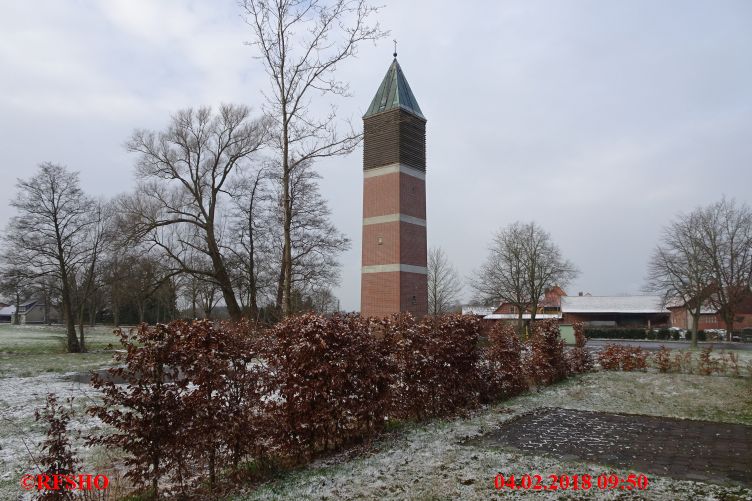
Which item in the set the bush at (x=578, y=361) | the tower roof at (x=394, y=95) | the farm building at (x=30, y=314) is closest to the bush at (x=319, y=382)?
the bush at (x=578, y=361)

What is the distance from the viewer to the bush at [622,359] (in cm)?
1429

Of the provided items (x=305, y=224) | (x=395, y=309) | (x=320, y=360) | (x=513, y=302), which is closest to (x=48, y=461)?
(x=320, y=360)

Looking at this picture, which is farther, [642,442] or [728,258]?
[728,258]

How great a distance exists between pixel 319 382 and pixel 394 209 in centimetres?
1859

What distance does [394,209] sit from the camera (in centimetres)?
2392

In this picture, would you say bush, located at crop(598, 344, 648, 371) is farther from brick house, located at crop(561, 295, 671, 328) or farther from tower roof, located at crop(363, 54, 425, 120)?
brick house, located at crop(561, 295, 671, 328)

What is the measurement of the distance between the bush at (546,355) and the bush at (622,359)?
2.59m

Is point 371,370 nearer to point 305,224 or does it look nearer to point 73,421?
point 73,421

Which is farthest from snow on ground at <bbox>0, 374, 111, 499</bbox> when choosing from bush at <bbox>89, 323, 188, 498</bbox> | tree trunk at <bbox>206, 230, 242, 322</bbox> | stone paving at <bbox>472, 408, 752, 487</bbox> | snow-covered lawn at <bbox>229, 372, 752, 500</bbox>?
tree trunk at <bbox>206, 230, 242, 322</bbox>

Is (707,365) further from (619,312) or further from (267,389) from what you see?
(619,312)

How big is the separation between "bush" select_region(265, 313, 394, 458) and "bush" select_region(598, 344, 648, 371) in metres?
10.9

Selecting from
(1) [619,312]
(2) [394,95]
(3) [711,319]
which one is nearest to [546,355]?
(2) [394,95]

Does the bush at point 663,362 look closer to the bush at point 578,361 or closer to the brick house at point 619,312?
the bush at point 578,361

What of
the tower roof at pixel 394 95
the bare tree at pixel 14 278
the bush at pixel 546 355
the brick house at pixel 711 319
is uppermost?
the tower roof at pixel 394 95
